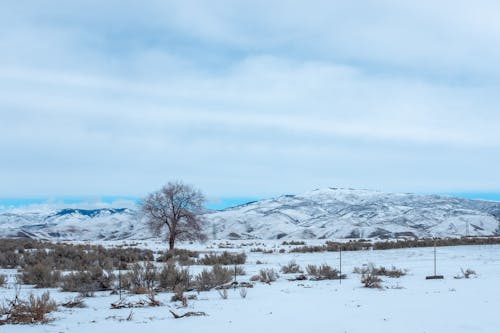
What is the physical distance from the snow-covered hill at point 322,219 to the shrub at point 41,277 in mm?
35127

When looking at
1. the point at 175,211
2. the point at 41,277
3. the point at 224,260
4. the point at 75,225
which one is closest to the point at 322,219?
the point at 75,225

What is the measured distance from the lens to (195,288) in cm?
1216

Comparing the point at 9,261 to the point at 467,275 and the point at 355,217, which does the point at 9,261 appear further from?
the point at 355,217

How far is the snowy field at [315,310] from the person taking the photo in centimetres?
770

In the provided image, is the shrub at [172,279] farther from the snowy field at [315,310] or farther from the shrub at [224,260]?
the shrub at [224,260]

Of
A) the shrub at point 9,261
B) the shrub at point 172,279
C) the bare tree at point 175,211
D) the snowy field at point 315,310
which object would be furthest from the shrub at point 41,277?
the bare tree at point 175,211

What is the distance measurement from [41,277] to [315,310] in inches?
310

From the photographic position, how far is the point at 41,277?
13.4 m

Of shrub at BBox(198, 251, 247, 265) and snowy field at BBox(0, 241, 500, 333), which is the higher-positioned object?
snowy field at BBox(0, 241, 500, 333)

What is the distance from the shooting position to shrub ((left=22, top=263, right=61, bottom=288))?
12984mm

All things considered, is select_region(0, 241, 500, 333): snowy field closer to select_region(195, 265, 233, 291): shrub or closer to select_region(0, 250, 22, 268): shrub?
select_region(195, 265, 233, 291): shrub

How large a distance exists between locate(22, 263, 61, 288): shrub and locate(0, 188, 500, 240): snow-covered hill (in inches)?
1383

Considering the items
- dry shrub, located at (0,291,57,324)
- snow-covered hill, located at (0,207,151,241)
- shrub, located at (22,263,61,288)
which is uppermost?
dry shrub, located at (0,291,57,324)

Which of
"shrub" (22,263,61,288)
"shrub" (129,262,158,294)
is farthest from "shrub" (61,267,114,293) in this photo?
"shrub" (129,262,158,294)
